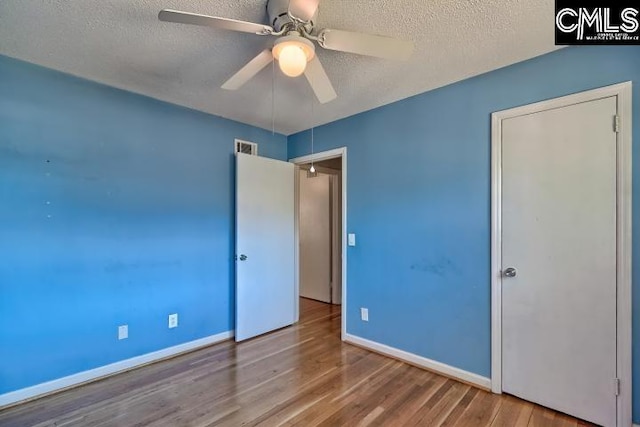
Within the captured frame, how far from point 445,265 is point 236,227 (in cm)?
210

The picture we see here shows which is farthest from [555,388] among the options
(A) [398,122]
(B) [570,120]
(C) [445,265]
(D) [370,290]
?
(A) [398,122]

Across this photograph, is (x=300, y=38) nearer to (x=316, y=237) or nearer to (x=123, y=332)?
(x=123, y=332)

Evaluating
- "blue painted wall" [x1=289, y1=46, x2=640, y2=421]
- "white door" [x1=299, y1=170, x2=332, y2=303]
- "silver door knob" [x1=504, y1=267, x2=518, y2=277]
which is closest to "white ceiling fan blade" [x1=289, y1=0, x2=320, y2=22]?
"blue painted wall" [x1=289, y1=46, x2=640, y2=421]

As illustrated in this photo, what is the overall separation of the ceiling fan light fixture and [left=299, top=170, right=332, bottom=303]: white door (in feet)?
11.2

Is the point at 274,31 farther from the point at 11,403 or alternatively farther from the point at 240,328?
the point at 11,403

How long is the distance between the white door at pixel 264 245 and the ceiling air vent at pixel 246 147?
26 cm

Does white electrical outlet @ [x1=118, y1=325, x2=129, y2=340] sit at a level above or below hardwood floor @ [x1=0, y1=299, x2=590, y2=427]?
above

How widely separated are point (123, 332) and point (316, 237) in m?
3.00

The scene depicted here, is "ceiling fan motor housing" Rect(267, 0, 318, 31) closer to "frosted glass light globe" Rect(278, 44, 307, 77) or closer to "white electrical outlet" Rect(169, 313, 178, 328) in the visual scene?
"frosted glass light globe" Rect(278, 44, 307, 77)

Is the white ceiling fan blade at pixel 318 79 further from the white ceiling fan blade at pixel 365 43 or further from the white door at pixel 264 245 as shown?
the white door at pixel 264 245

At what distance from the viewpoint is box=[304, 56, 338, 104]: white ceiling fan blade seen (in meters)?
1.60

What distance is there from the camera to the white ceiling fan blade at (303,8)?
4.41ft

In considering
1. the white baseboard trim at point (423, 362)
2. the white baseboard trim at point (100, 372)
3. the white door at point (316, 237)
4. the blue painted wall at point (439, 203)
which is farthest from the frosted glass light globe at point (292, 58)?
the white door at point (316, 237)

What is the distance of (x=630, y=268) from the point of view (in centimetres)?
170
